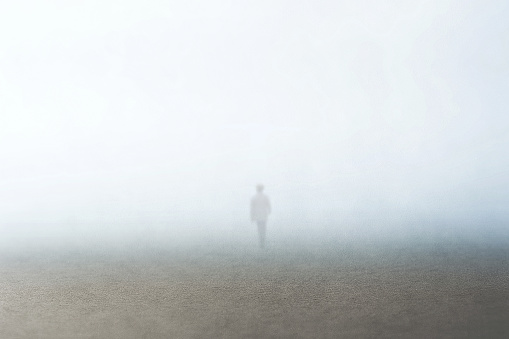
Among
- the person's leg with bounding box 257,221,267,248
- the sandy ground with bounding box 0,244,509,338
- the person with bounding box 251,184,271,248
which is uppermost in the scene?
the person with bounding box 251,184,271,248

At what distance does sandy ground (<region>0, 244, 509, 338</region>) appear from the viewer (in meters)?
5.43

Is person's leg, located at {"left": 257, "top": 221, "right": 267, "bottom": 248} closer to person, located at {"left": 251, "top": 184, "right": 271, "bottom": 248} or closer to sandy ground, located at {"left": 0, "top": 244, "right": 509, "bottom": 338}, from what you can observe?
person, located at {"left": 251, "top": 184, "right": 271, "bottom": 248}

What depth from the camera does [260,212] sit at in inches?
450

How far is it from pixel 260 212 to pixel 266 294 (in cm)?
460

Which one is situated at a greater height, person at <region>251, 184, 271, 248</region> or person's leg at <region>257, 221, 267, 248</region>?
person at <region>251, 184, 271, 248</region>

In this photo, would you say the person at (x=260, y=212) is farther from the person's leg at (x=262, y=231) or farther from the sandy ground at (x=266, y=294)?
the sandy ground at (x=266, y=294)

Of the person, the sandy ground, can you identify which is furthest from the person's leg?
the sandy ground

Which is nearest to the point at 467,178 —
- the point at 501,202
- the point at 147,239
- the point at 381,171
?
the point at 501,202

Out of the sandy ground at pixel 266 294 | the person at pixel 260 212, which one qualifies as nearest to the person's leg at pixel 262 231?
the person at pixel 260 212

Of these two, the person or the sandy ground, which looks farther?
the person

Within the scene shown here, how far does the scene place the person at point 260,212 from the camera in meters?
11.4

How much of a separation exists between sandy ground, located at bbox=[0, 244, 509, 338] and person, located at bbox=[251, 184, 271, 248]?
0.97m

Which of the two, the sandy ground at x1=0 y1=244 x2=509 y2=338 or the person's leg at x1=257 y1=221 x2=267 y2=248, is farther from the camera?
the person's leg at x1=257 y1=221 x2=267 y2=248

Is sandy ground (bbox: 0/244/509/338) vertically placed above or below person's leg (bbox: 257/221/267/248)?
below
